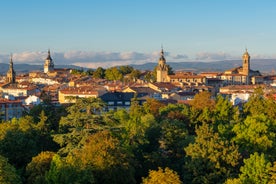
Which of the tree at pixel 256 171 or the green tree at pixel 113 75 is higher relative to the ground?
the tree at pixel 256 171

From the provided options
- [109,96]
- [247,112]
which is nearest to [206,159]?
[247,112]

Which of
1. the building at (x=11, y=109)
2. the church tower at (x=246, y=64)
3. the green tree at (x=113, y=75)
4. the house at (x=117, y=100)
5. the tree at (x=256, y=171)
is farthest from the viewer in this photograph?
the church tower at (x=246, y=64)

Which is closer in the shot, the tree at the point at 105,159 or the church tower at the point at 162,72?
the tree at the point at 105,159

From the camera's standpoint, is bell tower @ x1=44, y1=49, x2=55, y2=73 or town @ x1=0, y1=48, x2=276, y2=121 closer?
town @ x1=0, y1=48, x2=276, y2=121

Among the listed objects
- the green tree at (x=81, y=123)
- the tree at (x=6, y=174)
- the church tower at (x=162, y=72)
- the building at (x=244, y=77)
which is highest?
the green tree at (x=81, y=123)

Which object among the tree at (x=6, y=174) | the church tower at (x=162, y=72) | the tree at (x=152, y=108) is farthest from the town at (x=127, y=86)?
the tree at (x=6, y=174)

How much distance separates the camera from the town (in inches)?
2933

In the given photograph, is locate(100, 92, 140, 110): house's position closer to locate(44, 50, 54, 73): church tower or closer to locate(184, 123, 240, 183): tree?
locate(184, 123, 240, 183): tree

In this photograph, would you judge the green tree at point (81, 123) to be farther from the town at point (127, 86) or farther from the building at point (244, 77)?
the building at point (244, 77)

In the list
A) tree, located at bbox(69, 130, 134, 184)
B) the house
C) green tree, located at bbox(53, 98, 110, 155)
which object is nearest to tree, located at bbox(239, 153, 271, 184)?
tree, located at bbox(69, 130, 134, 184)

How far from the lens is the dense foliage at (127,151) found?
942 inches

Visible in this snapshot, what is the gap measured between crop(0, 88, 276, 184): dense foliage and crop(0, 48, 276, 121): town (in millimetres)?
33935

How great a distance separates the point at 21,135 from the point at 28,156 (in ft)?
5.11

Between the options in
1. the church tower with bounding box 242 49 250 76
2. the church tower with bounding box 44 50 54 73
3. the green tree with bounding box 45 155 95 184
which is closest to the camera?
the green tree with bounding box 45 155 95 184
